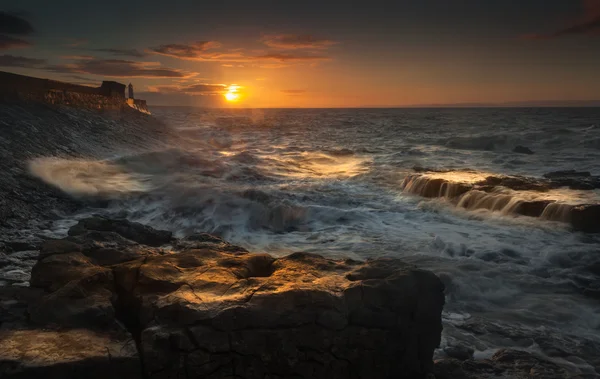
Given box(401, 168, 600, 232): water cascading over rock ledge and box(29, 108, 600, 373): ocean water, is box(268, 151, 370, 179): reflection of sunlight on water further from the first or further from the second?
box(401, 168, 600, 232): water cascading over rock ledge

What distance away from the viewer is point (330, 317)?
3.65 meters

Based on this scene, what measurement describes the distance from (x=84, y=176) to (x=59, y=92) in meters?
11.8

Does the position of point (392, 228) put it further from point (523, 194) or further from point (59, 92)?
point (59, 92)

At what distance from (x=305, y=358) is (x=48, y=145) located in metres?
14.8

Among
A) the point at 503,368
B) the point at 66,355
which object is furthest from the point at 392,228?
the point at 66,355

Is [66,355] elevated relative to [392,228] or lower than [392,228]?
elevated

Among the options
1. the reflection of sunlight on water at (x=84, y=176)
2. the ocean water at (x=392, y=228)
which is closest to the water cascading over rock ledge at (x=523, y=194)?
the ocean water at (x=392, y=228)

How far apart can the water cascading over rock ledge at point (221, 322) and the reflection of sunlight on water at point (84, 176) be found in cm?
810

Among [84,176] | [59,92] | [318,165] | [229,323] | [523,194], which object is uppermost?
[59,92]

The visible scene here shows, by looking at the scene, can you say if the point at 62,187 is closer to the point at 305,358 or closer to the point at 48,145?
the point at 48,145

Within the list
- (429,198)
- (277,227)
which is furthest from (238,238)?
(429,198)

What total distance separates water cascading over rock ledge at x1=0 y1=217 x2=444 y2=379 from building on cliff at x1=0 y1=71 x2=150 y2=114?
62.1ft

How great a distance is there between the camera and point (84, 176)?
13250 millimetres

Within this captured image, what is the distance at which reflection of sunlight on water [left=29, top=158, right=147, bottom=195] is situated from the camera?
38.3 ft
